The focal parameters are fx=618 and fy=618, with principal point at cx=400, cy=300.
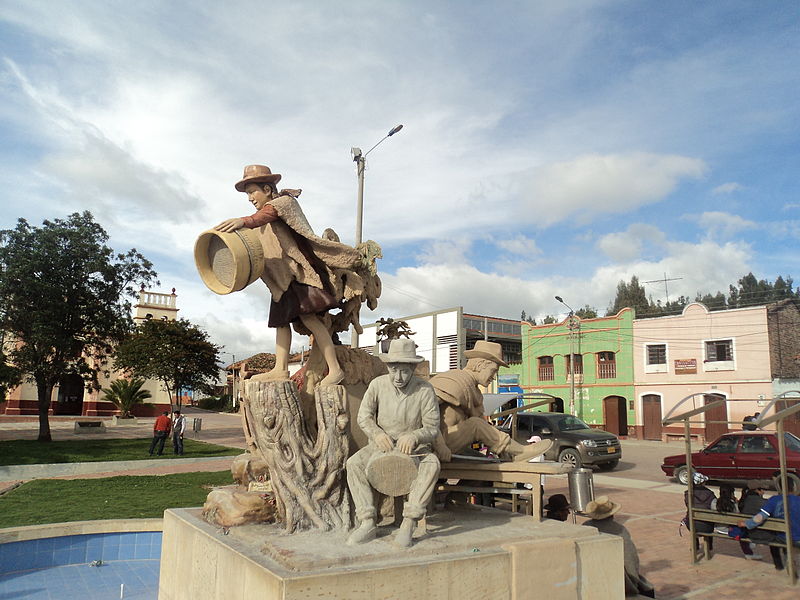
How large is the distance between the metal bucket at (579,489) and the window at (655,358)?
2428 centimetres

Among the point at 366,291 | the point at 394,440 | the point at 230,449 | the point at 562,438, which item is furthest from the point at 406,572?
the point at 230,449

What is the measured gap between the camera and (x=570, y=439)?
1562 cm

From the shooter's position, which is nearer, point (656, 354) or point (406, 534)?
point (406, 534)

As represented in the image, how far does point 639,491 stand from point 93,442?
17.3 metres

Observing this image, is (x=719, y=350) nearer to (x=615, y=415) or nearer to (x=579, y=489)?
(x=615, y=415)

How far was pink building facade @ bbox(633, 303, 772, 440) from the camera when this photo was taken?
25156mm

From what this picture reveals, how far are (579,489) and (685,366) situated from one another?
24050 mm

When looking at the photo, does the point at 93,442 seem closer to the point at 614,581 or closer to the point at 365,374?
the point at 365,374

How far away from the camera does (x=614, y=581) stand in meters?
4.62

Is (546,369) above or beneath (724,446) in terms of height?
above

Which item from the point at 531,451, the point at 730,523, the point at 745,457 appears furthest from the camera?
the point at 745,457

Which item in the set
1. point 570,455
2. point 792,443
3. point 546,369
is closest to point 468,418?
point 792,443

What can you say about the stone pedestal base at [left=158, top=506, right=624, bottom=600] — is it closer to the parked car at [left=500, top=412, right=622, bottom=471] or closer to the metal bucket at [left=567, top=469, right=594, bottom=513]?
the metal bucket at [left=567, top=469, right=594, bottom=513]

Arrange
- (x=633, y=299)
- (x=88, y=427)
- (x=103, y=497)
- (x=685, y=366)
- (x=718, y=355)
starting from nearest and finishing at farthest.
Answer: (x=103, y=497) < (x=88, y=427) < (x=718, y=355) < (x=685, y=366) < (x=633, y=299)
